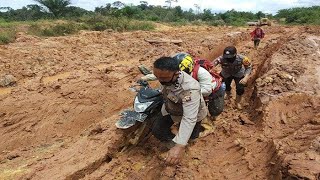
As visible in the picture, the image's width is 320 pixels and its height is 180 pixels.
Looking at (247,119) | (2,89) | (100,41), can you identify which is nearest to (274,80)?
(247,119)

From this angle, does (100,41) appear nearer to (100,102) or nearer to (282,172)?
(100,102)

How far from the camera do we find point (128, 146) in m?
4.30

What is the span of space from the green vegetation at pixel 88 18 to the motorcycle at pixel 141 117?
8.61 metres

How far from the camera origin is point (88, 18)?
18.5m

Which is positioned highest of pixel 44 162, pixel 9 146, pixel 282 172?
pixel 282 172

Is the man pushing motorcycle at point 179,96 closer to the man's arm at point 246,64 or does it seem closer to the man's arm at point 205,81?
the man's arm at point 205,81

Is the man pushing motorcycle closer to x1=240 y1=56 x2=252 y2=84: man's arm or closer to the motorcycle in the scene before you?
the motorcycle

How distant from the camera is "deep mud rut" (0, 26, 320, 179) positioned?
3.67m

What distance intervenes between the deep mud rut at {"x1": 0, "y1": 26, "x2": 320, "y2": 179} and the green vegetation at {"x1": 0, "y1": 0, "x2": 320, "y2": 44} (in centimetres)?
451

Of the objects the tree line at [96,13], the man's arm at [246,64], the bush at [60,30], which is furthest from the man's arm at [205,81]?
the tree line at [96,13]

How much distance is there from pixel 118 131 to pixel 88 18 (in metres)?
15.2

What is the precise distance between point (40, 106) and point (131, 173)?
325 cm

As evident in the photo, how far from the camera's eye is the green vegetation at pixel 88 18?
14.6m

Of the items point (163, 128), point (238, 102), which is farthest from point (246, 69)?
point (163, 128)
